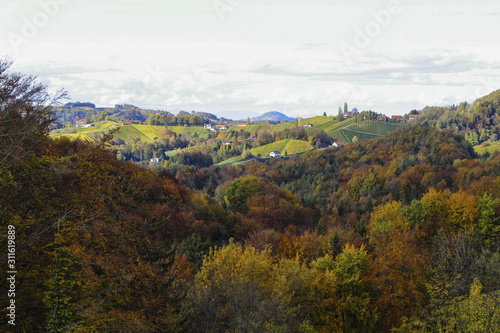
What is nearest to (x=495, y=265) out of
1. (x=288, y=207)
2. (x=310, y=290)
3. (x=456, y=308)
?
(x=456, y=308)

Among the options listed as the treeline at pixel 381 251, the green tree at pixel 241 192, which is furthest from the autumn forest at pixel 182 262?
the green tree at pixel 241 192

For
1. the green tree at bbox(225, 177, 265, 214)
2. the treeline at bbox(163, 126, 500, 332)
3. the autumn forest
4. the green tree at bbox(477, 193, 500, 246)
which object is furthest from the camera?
the green tree at bbox(225, 177, 265, 214)

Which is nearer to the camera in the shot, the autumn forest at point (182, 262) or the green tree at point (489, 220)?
the autumn forest at point (182, 262)

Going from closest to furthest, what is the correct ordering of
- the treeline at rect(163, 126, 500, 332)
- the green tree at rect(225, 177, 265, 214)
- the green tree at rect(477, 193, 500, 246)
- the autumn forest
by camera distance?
the autumn forest → the treeline at rect(163, 126, 500, 332) → the green tree at rect(477, 193, 500, 246) → the green tree at rect(225, 177, 265, 214)

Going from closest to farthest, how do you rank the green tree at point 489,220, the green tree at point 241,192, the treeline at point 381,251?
1. the treeline at point 381,251
2. the green tree at point 489,220
3. the green tree at point 241,192

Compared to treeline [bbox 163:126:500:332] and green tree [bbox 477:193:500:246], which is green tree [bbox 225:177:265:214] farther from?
green tree [bbox 477:193:500:246]

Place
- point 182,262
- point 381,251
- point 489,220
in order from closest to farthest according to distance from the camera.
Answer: point 182,262 → point 381,251 → point 489,220

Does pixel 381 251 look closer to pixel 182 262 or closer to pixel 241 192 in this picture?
pixel 182 262

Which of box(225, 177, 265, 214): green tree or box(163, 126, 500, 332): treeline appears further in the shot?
box(225, 177, 265, 214): green tree

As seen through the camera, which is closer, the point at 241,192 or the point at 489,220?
the point at 489,220

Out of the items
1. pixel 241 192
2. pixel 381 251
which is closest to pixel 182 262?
pixel 381 251

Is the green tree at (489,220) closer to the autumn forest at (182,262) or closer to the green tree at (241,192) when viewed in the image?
the autumn forest at (182,262)

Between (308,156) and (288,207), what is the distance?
91690 mm

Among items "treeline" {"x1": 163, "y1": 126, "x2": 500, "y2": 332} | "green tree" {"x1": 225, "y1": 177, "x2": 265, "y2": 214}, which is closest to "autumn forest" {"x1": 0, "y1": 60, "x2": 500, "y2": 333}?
"treeline" {"x1": 163, "y1": 126, "x2": 500, "y2": 332}
